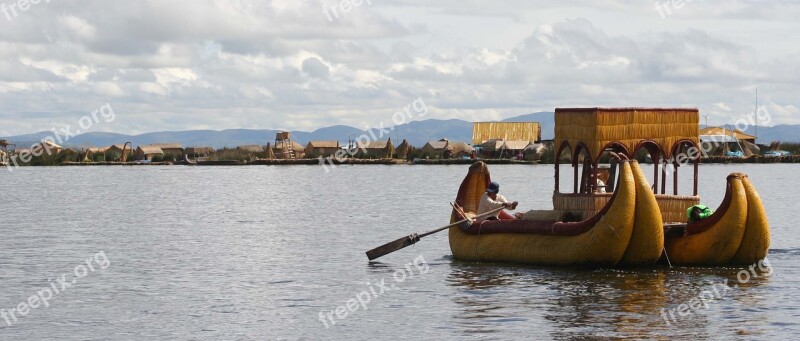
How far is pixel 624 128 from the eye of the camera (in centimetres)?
2512

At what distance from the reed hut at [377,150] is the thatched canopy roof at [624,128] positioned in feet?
329

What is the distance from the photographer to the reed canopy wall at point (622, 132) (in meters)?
24.8

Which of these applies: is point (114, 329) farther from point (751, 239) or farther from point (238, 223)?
point (238, 223)

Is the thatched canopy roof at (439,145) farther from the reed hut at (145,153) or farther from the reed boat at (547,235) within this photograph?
the reed boat at (547,235)

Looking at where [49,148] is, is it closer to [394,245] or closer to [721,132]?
[721,132]

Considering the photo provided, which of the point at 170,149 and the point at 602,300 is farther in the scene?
the point at 170,149

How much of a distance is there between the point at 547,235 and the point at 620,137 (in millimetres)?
2494

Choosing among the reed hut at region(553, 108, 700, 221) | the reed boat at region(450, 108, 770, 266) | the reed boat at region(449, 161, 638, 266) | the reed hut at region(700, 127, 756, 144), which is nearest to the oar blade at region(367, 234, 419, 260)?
the reed boat at region(449, 161, 638, 266)

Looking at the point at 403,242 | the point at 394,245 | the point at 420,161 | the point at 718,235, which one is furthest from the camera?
the point at 420,161

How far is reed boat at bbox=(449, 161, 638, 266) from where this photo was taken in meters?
23.9

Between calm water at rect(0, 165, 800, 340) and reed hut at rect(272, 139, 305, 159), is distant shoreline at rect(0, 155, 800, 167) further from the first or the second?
calm water at rect(0, 165, 800, 340)

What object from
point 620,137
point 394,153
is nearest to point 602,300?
point 620,137

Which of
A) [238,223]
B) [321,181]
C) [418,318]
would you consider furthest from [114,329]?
[321,181]

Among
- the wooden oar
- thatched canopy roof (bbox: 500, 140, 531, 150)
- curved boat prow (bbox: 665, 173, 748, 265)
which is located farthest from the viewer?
thatched canopy roof (bbox: 500, 140, 531, 150)
